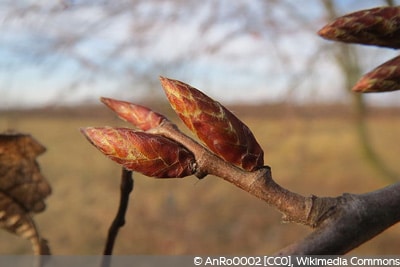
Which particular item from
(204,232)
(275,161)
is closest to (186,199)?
(204,232)

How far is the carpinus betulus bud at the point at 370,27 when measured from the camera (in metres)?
0.24

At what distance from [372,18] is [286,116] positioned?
2.98 meters

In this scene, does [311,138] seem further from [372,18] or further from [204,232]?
[372,18]

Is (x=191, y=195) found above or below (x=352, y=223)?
below

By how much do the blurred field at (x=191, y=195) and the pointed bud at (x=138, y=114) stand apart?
90.5 inches

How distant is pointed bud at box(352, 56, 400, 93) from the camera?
258 millimetres

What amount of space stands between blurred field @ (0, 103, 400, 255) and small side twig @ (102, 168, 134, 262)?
2276 millimetres

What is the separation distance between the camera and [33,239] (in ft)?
1.18

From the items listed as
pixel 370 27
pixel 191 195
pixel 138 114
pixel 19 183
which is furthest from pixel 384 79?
pixel 191 195

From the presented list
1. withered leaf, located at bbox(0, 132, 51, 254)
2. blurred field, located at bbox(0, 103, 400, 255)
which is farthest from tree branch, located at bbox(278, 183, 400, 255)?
blurred field, located at bbox(0, 103, 400, 255)

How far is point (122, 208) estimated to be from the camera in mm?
301

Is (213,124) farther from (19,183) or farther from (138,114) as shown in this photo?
(19,183)

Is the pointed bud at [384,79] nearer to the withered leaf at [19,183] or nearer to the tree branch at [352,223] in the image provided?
the tree branch at [352,223]

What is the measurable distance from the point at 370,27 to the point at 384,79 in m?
0.03
